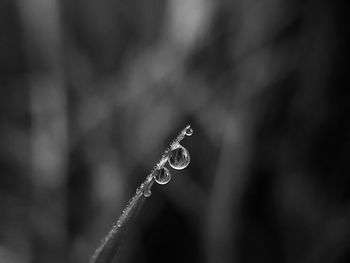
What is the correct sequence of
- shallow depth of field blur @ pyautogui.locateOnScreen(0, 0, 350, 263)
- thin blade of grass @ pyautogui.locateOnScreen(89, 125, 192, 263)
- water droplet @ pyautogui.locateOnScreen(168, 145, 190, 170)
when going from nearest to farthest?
thin blade of grass @ pyautogui.locateOnScreen(89, 125, 192, 263), water droplet @ pyautogui.locateOnScreen(168, 145, 190, 170), shallow depth of field blur @ pyautogui.locateOnScreen(0, 0, 350, 263)

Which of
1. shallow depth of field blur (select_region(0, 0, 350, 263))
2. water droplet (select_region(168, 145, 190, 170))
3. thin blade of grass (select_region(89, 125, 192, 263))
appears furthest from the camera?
shallow depth of field blur (select_region(0, 0, 350, 263))

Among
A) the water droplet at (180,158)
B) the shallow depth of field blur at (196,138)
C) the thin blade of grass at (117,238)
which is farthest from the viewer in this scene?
the shallow depth of field blur at (196,138)

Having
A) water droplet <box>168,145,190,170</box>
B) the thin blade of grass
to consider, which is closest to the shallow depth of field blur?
water droplet <box>168,145,190,170</box>

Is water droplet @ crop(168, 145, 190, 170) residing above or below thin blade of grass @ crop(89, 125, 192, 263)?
below

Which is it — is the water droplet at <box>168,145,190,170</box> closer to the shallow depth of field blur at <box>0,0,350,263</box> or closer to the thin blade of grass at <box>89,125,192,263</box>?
the thin blade of grass at <box>89,125,192,263</box>

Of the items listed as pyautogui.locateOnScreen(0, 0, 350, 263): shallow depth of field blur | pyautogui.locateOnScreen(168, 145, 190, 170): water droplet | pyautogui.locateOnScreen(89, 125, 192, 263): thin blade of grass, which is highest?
pyautogui.locateOnScreen(89, 125, 192, 263): thin blade of grass

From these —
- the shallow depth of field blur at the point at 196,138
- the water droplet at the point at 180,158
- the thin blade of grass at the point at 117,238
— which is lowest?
the shallow depth of field blur at the point at 196,138

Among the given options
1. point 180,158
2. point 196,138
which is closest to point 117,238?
point 180,158

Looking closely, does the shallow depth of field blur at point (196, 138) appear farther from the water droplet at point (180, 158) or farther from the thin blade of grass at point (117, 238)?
the thin blade of grass at point (117, 238)

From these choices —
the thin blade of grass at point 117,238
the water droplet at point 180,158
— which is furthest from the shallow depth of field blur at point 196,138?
the thin blade of grass at point 117,238

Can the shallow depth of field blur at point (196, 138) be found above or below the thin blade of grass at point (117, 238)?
below
